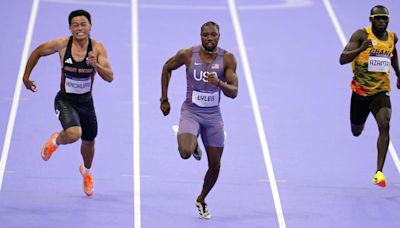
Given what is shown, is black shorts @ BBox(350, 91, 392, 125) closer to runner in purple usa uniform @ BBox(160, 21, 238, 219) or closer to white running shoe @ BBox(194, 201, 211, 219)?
runner in purple usa uniform @ BBox(160, 21, 238, 219)

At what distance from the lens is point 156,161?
12008 millimetres

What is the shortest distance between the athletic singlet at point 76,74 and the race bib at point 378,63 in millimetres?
2680

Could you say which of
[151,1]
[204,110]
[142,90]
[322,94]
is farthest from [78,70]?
[151,1]

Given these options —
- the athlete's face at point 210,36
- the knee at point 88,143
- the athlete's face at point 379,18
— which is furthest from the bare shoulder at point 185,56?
the athlete's face at point 379,18

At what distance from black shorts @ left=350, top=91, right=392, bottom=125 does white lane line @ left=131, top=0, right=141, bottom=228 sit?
2.28m

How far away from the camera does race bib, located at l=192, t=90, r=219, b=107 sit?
10.1 meters

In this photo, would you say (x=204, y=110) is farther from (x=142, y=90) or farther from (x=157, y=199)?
(x=142, y=90)

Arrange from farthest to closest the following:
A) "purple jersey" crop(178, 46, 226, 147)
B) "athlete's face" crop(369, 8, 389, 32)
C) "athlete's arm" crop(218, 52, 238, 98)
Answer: "athlete's face" crop(369, 8, 389, 32), "purple jersey" crop(178, 46, 226, 147), "athlete's arm" crop(218, 52, 238, 98)

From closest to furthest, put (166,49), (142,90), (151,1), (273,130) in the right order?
(273,130)
(142,90)
(166,49)
(151,1)

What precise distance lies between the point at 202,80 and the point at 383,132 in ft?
6.61

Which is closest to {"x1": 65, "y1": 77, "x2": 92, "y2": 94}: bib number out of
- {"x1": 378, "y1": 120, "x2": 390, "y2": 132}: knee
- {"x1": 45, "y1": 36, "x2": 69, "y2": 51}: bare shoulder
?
{"x1": 45, "y1": 36, "x2": 69, "y2": 51}: bare shoulder

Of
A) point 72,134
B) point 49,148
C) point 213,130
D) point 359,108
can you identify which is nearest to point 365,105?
point 359,108

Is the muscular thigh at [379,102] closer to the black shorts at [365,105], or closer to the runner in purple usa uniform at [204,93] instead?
the black shorts at [365,105]

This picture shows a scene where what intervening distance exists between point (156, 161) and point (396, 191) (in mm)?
2515
